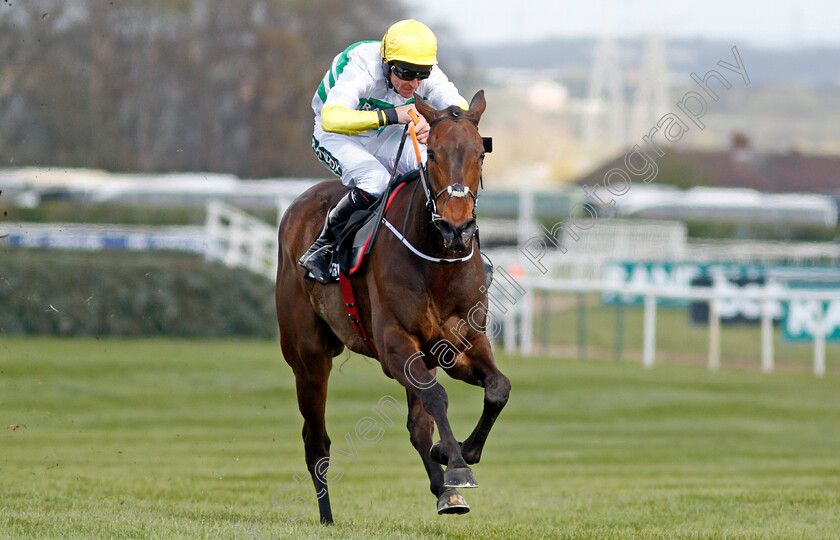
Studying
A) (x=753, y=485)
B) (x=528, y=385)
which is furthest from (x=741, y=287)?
(x=753, y=485)

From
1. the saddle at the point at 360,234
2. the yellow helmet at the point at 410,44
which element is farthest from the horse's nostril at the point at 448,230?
the yellow helmet at the point at 410,44

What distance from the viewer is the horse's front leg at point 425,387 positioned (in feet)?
15.0

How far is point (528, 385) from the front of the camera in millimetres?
13234

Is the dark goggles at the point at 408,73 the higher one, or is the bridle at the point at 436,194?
the dark goggles at the point at 408,73

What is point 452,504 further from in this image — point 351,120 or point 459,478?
point 351,120

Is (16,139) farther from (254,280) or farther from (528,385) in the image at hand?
(528,385)

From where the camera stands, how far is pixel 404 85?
550cm

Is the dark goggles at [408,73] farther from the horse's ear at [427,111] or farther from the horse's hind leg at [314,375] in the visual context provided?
the horse's hind leg at [314,375]

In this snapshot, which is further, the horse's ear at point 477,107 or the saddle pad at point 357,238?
the saddle pad at point 357,238

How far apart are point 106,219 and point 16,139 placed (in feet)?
9.23

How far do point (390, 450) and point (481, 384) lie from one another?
18.9ft

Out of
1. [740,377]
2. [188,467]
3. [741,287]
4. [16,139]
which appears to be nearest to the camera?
[188,467]

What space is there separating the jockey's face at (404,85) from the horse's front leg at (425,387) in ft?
4.16

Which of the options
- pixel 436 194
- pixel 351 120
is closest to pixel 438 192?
pixel 436 194
